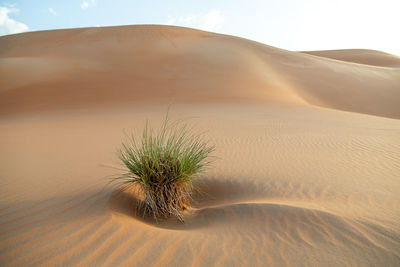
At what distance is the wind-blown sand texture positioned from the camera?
2619 mm

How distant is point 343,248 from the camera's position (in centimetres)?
268

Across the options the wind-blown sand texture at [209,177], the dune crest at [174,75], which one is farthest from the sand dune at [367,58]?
the wind-blown sand texture at [209,177]

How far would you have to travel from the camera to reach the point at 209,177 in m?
5.21

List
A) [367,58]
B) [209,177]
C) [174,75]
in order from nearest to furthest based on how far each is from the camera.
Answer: [209,177]
[174,75]
[367,58]

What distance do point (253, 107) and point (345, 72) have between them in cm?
1447

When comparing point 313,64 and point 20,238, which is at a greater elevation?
point 313,64

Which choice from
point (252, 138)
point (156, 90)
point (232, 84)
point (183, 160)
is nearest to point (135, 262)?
point (183, 160)

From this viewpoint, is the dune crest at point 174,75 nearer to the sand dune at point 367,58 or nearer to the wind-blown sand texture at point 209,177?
the wind-blown sand texture at point 209,177

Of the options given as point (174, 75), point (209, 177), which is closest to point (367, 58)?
point (174, 75)

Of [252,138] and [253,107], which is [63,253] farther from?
[253,107]

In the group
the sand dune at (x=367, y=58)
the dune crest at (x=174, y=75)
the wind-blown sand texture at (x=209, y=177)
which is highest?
the sand dune at (x=367, y=58)

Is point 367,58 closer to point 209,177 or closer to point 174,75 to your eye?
point 174,75

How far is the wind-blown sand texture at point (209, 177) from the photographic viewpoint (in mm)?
2619

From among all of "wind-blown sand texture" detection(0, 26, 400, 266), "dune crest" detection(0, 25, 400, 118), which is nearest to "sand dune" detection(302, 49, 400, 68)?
"dune crest" detection(0, 25, 400, 118)
